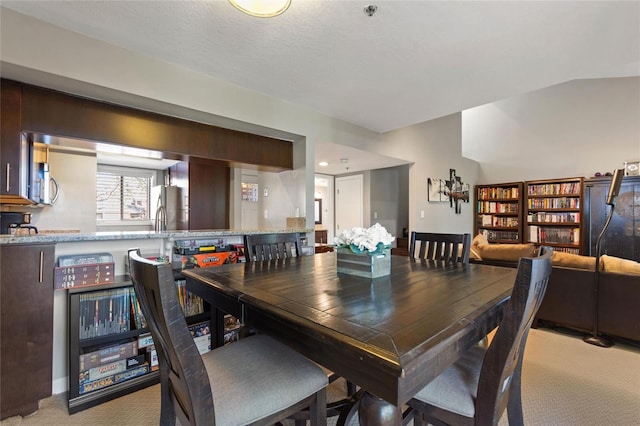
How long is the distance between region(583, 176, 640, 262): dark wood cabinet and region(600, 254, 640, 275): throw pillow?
10.4ft

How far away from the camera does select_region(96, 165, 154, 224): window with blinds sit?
4922 mm

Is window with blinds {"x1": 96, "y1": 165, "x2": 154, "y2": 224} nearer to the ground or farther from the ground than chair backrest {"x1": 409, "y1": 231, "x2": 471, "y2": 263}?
farther from the ground

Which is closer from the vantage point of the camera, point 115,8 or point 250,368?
point 250,368

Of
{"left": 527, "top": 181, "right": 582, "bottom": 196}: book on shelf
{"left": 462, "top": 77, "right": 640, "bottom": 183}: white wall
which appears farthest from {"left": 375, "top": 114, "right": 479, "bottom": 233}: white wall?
{"left": 527, "top": 181, "right": 582, "bottom": 196}: book on shelf

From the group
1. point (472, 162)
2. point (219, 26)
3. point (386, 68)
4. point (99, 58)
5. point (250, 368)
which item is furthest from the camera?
point (472, 162)

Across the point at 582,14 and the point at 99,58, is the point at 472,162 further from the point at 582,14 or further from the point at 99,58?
the point at 99,58

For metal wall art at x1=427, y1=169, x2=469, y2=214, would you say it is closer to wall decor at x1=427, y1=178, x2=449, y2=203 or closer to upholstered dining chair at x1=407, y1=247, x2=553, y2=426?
wall decor at x1=427, y1=178, x2=449, y2=203

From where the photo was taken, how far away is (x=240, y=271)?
1652 mm

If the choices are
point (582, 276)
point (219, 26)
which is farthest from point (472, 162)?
point (219, 26)

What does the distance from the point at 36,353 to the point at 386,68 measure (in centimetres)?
303

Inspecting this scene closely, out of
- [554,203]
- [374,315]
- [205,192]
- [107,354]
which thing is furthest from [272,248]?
[554,203]

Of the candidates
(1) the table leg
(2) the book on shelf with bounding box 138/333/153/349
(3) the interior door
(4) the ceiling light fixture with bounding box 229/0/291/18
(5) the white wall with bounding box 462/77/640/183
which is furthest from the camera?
→ (3) the interior door

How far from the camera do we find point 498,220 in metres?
6.47

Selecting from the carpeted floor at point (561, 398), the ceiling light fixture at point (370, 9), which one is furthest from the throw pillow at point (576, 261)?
the ceiling light fixture at point (370, 9)
